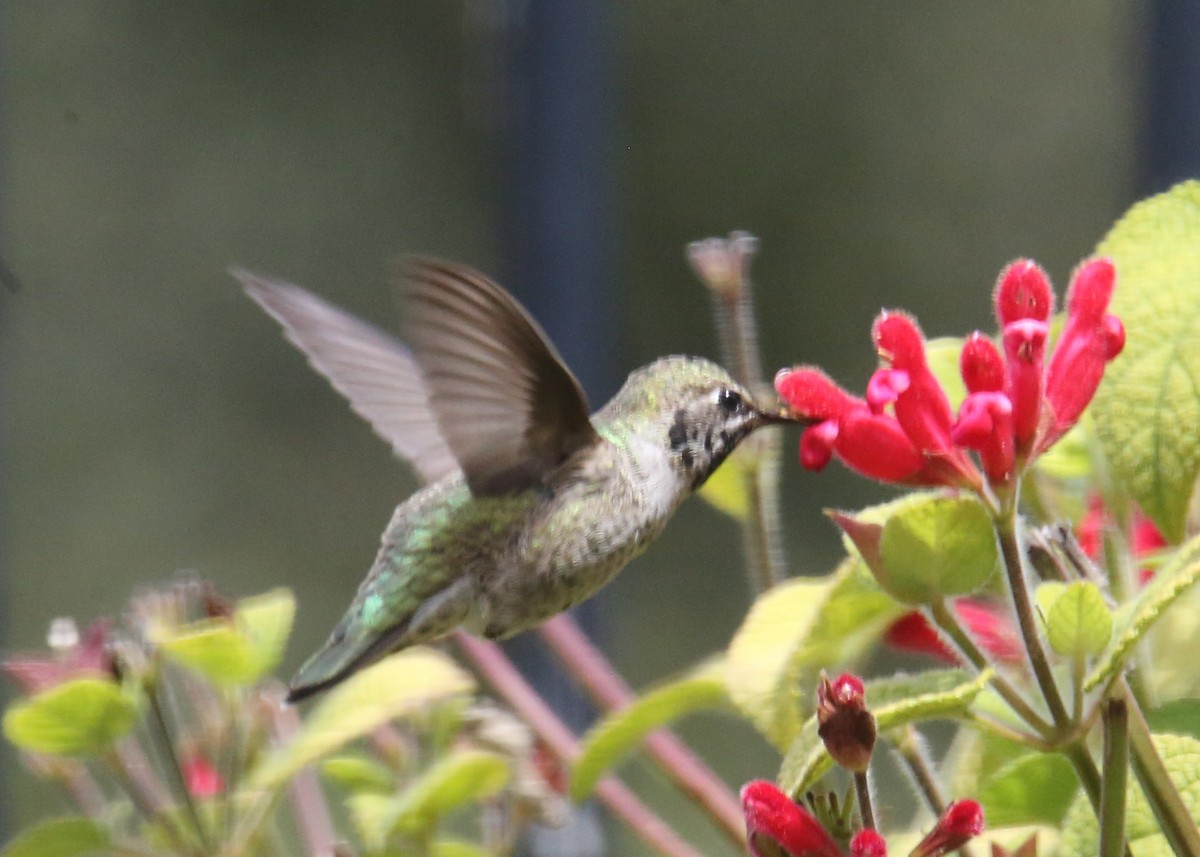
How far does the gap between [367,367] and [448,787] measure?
273 mm

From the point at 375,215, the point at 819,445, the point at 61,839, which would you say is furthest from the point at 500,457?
the point at 375,215

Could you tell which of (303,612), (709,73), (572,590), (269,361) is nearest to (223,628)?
(572,590)

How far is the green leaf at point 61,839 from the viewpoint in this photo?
3.16ft

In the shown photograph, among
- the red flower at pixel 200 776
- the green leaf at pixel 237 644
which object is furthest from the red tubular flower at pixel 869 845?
the red flower at pixel 200 776

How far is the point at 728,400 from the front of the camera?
87 centimetres

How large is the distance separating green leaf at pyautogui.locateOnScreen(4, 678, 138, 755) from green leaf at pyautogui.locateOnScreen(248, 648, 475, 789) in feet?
0.30

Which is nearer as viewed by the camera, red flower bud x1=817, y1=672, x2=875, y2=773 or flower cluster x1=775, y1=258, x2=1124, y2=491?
red flower bud x1=817, y1=672, x2=875, y2=773

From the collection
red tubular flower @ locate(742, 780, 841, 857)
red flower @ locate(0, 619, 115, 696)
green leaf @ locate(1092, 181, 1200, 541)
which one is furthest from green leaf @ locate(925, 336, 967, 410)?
red flower @ locate(0, 619, 115, 696)

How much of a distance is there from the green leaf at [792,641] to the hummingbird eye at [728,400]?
0.14 meters

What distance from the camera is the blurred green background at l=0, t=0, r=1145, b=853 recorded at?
4246 mm

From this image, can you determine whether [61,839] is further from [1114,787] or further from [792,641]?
[1114,787]

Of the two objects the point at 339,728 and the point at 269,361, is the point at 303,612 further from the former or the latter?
the point at 339,728

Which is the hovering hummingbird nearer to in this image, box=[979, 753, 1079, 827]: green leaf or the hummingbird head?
the hummingbird head

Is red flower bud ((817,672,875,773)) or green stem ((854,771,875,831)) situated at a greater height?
red flower bud ((817,672,875,773))
